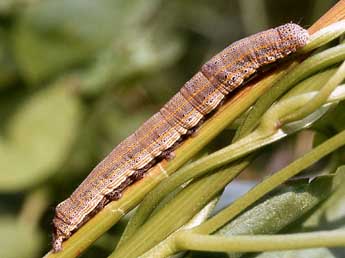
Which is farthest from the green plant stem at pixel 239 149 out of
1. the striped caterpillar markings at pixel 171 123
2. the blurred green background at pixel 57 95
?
the blurred green background at pixel 57 95

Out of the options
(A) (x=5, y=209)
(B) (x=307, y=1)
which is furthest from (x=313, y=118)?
(B) (x=307, y=1)

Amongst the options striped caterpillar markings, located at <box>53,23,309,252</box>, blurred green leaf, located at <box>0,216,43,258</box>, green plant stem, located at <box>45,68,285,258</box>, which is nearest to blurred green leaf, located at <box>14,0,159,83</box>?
blurred green leaf, located at <box>0,216,43,258</box>

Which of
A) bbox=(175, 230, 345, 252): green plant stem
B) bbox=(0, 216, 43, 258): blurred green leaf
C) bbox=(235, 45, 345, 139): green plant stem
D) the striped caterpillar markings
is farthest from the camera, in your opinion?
bbox=(0, 216, 43, 258): blurred green leaf

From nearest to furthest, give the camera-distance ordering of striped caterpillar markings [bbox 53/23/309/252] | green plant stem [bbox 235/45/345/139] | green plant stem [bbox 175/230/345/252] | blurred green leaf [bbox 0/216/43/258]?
green plant stem [bbox 175/230/345/252] → green plant stem [bbox 235/45/345/139] → striped caterpillar markings [bbox 53/23/309/252] → blurred green leaf [bbox 0/216/43/258]

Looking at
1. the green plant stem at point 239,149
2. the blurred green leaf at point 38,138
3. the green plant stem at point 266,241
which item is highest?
the blurred green leaf at point 38,138

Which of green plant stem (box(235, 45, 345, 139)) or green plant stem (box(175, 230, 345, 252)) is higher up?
green plant stem (box(235, 45, 345, 139))

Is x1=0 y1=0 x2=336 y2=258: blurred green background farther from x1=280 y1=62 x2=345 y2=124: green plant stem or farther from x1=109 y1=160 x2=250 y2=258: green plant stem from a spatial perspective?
x1=280 y1=62 x2=345 y2=124: green plant stem

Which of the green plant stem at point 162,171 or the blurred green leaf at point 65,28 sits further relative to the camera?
the blurred green leaf at point 65,28

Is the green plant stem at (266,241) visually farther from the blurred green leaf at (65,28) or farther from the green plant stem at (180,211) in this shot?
the blurred green leaf at (65,28)
